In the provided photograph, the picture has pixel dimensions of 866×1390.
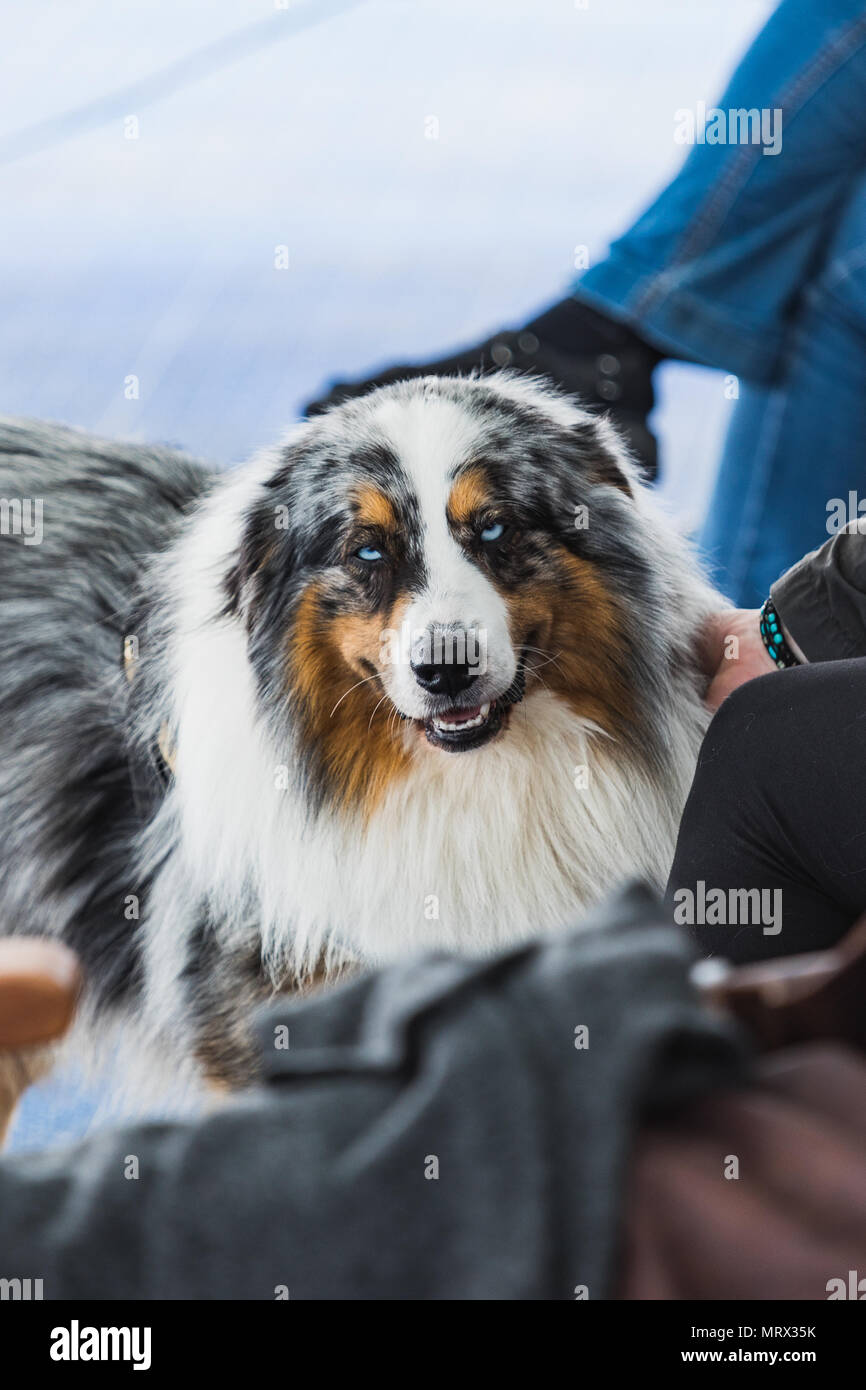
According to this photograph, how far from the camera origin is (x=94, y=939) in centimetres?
198

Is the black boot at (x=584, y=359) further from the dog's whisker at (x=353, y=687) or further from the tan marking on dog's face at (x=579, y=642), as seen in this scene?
the dog's whisker at (x=353, y=687)

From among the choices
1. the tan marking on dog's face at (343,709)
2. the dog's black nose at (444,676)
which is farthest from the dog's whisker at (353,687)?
the dog's black nose at (444,676)

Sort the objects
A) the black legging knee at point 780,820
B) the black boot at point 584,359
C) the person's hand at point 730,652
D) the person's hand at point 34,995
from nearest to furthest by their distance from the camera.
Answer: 1. the person's hand at point 34,995
2. the black legging knee at point 780,820
3. the person's hand at point 730,652
4. the black boot at point 584,359

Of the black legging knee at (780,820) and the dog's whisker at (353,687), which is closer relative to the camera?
the black legging knee at (780,820)

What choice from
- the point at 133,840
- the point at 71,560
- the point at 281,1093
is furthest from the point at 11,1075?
the point at 71,560

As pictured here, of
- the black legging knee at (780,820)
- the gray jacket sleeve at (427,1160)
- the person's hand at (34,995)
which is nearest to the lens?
the gray jacket sleeve at (427,1160)

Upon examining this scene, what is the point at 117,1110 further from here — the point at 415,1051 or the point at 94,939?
the point at 415,1051

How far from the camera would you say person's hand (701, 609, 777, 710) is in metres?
1.78

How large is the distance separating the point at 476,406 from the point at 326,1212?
138 cm

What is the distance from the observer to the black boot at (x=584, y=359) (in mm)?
2201

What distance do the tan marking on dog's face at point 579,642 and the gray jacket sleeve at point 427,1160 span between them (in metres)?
1.20

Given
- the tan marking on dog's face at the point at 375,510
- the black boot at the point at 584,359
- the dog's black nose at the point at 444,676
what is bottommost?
the dog's black nose at the point at 444,676

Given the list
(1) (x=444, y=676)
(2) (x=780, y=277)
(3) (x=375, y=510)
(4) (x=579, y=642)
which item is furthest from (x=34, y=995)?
(2) (x=780, y=277)

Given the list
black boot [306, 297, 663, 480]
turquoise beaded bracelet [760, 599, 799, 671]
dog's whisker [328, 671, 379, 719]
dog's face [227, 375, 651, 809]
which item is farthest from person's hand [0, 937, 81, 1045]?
black boot [306, 297, 663, 480]
